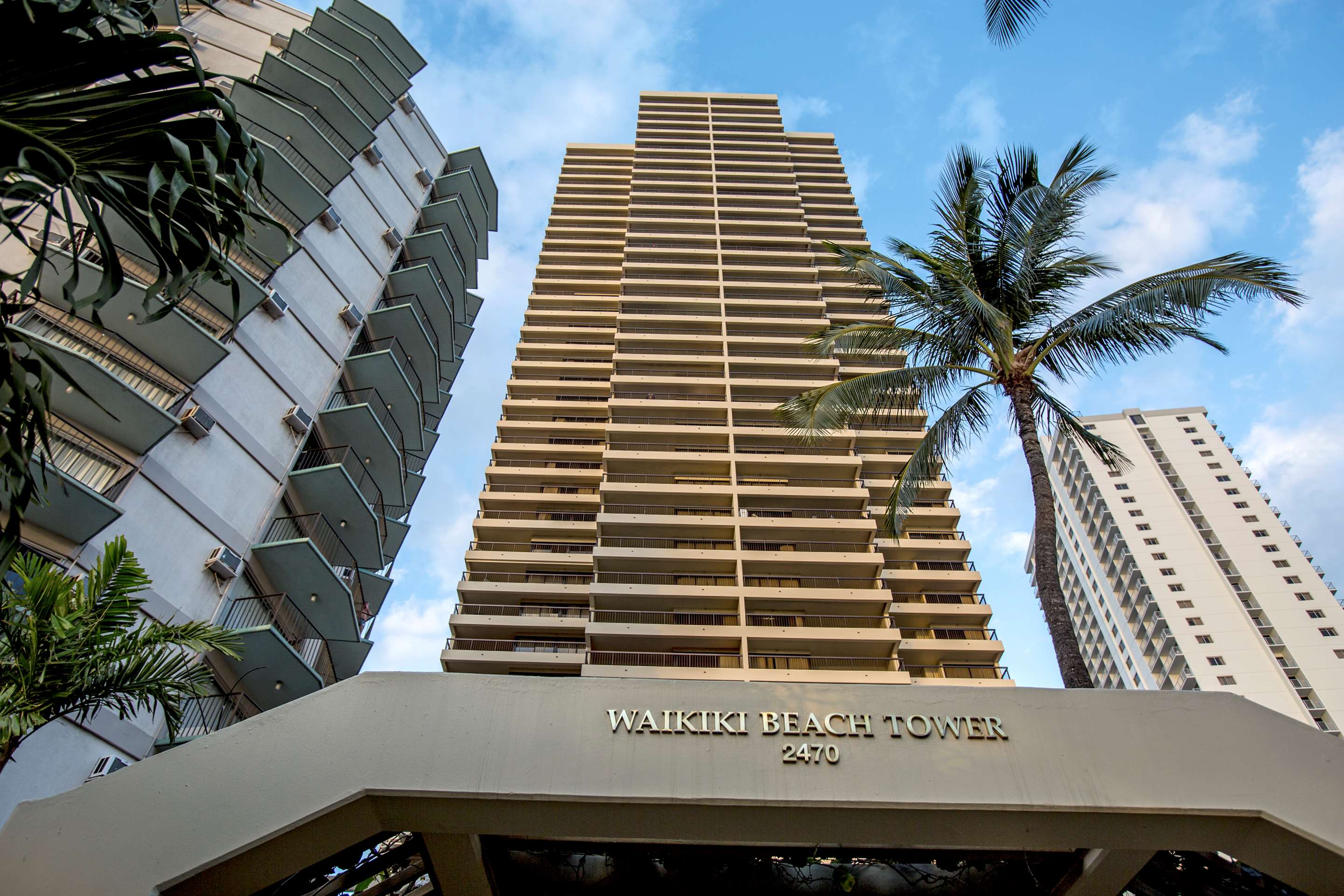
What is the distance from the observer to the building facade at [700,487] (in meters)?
32.5

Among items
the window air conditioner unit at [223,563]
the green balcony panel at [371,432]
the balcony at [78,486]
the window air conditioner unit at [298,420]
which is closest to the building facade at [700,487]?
the green balcony panel at [371,432]

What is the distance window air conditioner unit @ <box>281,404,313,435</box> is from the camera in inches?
734

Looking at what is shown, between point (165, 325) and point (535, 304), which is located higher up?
point (535, 304)

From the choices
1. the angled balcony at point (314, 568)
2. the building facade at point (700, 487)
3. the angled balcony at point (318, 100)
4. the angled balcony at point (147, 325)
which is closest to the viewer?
the angled balcony at point (147, 325)

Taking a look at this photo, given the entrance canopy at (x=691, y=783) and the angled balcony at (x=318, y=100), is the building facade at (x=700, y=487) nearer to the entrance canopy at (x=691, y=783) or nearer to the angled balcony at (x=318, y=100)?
the angled balcony at (x=318, y=100)

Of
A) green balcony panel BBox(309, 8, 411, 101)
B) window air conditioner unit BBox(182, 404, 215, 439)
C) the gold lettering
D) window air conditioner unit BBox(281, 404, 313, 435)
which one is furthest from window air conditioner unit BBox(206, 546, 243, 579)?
green balcony panel BBox(309, 8, 411, 101)

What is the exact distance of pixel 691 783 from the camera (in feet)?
24.6

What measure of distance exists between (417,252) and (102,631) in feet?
63.4

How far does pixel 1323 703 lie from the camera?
230 feet

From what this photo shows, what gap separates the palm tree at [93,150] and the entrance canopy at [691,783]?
8.68ft

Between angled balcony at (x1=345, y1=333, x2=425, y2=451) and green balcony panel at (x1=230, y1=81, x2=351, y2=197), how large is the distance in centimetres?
376

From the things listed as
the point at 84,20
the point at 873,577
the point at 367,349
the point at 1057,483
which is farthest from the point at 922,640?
the point at 1057,483

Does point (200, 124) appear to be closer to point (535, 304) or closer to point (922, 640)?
point (922, 640)

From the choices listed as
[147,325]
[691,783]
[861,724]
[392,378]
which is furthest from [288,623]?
[861,724]
